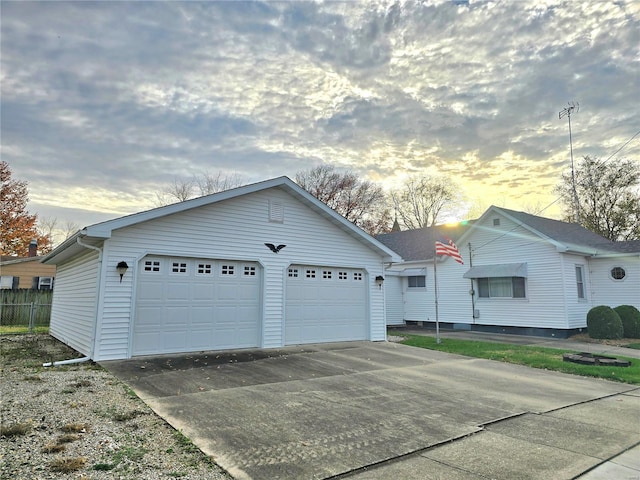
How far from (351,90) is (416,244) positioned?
36.5 ft

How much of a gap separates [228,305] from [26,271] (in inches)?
845

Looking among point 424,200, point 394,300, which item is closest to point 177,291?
point 394,300

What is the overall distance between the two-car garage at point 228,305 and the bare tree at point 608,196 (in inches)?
1010

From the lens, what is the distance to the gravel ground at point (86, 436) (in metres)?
3.26

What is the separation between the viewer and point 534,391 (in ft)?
21.7

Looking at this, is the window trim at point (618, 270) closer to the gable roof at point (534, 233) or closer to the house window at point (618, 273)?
the house window at point (618, 273)

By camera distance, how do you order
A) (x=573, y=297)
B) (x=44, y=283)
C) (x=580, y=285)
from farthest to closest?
(x=44, y=283), (x=580, y=285), (x=573, y=297)

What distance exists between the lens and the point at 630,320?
1396cm

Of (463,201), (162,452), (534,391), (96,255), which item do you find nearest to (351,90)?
(96,255)

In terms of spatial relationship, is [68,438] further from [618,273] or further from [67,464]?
[618,273]

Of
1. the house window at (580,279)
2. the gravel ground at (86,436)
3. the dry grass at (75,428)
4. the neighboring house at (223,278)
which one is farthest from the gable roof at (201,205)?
the house window at (580,279)

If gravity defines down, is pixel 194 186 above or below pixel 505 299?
above

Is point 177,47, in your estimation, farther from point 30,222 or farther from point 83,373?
point 30,222

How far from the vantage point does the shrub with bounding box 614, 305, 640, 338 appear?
13.9 meters
